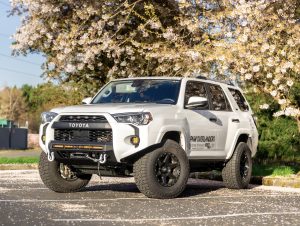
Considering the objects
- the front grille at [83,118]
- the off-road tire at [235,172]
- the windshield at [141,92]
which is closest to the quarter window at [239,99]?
the off-road tire at [235,172]

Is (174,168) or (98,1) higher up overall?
(98,1)

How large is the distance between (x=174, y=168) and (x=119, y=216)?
233 cm

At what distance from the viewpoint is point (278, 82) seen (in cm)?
1342

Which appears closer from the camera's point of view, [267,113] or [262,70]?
[262,70]

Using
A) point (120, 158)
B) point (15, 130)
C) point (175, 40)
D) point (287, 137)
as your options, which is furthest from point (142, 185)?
point (15, 130)

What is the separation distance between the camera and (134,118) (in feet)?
31.3

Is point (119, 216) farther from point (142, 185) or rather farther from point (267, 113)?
point (267, 113)

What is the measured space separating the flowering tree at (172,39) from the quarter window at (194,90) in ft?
6.87

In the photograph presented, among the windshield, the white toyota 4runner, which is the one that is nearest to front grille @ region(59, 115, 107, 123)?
the white toyota 4runner

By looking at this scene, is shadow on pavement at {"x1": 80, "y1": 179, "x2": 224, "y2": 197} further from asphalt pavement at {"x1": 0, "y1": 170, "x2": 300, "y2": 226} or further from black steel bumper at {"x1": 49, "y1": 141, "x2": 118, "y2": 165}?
black steel bumper at {"x1": 49, "y1": 141, "x2": 118, "y2": 165}

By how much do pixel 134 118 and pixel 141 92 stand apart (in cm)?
134

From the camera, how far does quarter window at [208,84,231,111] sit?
1166 centimetres

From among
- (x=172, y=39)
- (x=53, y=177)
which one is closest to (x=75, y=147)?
(x=53, y=177)

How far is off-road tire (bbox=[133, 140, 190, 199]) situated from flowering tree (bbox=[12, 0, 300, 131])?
3.91 m
